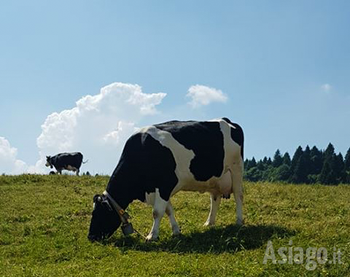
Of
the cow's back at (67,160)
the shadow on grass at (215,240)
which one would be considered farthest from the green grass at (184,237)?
the cow's back at (67,160)

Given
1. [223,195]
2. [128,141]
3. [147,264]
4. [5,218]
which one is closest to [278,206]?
[223,195]

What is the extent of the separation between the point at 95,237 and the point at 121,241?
0.69 meters

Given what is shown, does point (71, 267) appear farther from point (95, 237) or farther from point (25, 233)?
point (25, 233)

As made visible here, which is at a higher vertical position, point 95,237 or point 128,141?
point 128,141

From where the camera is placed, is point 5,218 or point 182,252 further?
point 5,218

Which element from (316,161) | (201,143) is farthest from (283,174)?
(201,143)

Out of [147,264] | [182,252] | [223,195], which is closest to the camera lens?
[147,264]

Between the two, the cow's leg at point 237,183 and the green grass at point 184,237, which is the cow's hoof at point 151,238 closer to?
the green grass at point 184,237

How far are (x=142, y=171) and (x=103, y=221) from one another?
1.49 metres

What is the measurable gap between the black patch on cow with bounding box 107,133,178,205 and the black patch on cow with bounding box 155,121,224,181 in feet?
1.90

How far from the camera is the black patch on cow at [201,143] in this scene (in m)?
11.1

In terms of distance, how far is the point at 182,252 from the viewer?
8.93m

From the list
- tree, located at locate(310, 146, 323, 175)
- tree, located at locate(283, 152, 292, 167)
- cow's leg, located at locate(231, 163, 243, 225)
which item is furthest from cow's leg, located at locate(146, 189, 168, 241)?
tree, located at locate(283, 152, 292, 167)

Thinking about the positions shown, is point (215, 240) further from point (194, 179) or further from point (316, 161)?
point (316, 161)
